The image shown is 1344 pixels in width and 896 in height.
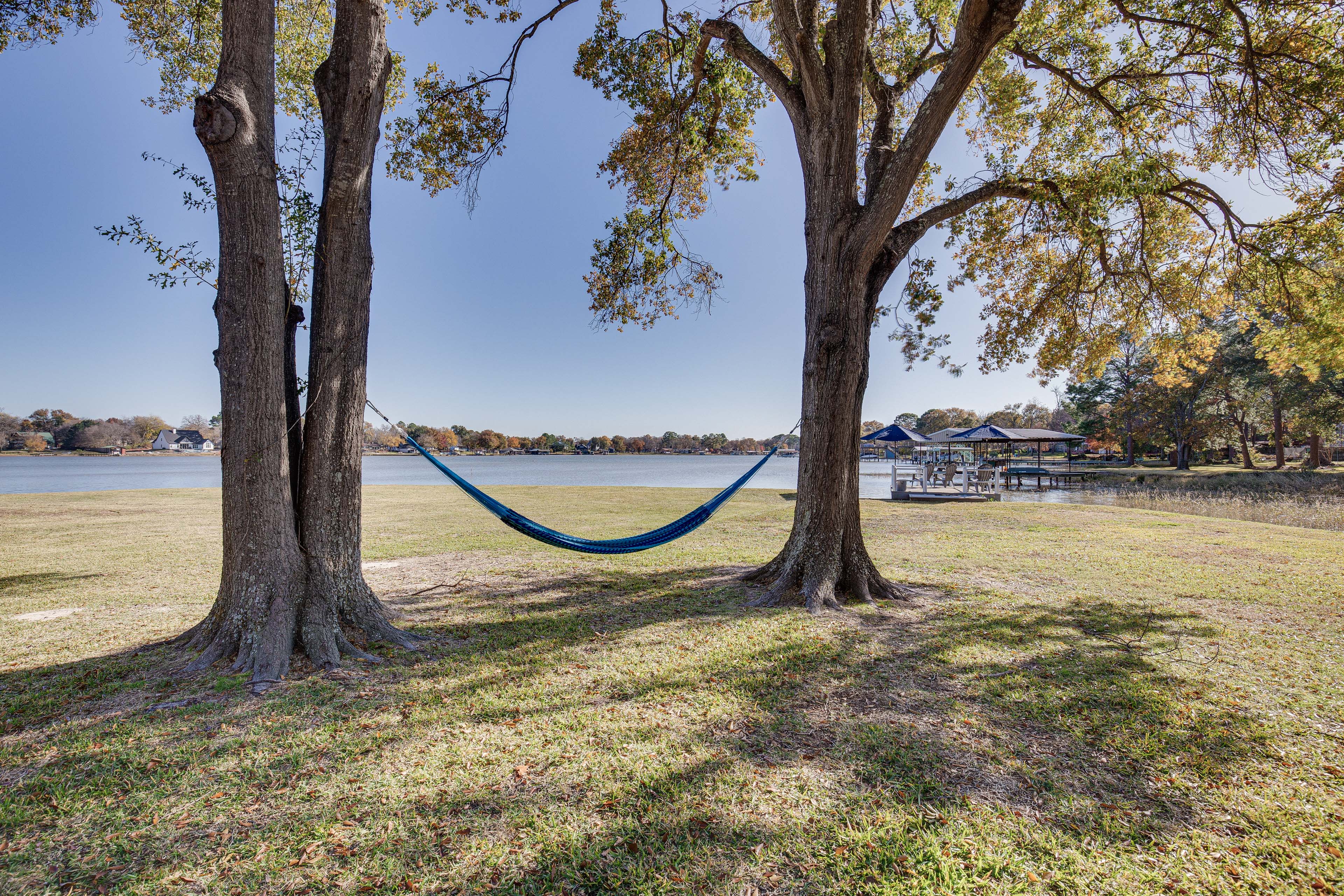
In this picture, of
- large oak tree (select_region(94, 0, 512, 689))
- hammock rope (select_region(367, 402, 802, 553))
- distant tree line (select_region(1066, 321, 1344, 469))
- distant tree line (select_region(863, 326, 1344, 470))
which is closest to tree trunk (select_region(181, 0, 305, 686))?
large oak tree (select_region(94, 0, 512, 689))

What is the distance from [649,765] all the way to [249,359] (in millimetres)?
2589

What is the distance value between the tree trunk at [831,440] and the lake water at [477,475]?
2.50 meters

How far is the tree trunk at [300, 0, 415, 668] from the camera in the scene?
283cm

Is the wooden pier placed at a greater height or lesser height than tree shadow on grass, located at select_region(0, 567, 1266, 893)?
lesser

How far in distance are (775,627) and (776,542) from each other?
3227 millimetres

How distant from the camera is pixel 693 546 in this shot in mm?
6266

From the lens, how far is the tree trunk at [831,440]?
3.77 m

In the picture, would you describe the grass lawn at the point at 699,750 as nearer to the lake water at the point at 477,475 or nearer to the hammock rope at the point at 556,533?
the hammock rope at the point at 556,533

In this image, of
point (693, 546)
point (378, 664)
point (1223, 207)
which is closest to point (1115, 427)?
point (1223, 207)

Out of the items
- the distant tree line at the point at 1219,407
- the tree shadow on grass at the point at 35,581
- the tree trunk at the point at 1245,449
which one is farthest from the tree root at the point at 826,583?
the tree trunk at the point at 1245,449

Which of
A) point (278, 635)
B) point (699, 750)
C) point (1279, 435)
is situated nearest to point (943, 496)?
point (699, 750)

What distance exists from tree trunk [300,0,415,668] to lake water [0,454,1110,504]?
15.7ft

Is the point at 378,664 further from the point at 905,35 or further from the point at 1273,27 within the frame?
the point at 1273,27

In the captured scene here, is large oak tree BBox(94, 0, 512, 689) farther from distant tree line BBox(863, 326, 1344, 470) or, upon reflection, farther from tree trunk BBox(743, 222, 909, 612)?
distant tree line BBox(863, 326, 1344, 470)
